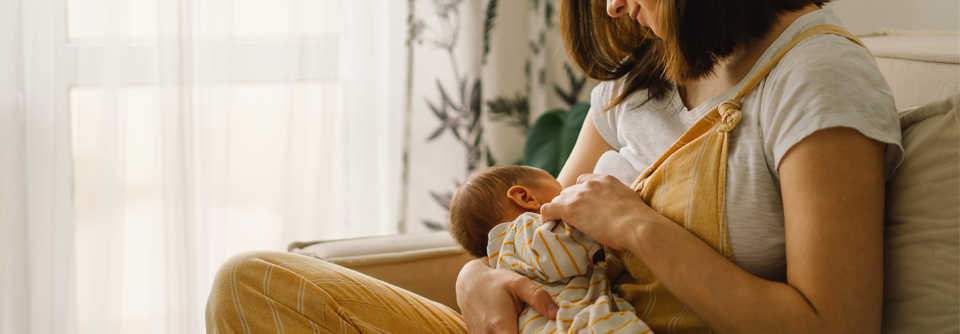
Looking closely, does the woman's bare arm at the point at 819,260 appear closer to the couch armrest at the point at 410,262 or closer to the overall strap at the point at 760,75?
the overall strap at the point at 760,75

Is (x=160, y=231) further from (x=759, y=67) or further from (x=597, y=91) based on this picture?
(x=759, y=67)

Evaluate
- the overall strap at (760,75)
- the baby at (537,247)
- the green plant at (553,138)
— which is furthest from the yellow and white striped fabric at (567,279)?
the green plant at (553,138)

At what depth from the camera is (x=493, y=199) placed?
108cm

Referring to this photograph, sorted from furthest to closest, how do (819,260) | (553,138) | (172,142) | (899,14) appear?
(553,138) < (172,142) < (899,14) < (819,260)

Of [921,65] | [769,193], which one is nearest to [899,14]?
[921,65]

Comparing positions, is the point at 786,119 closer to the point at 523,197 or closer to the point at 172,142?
the point at 523,197

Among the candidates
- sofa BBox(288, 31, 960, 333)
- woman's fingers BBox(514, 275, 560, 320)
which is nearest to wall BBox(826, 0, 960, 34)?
sofa BBox(288, 31, 960, 333)

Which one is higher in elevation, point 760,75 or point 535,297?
point 760,75

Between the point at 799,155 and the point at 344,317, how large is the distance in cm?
66

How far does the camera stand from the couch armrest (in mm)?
1247

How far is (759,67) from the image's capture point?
2.74 feet

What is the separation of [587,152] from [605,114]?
0.34 feet

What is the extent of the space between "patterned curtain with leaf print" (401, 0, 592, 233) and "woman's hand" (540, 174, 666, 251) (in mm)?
1267

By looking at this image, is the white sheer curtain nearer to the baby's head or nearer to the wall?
the baby's head
